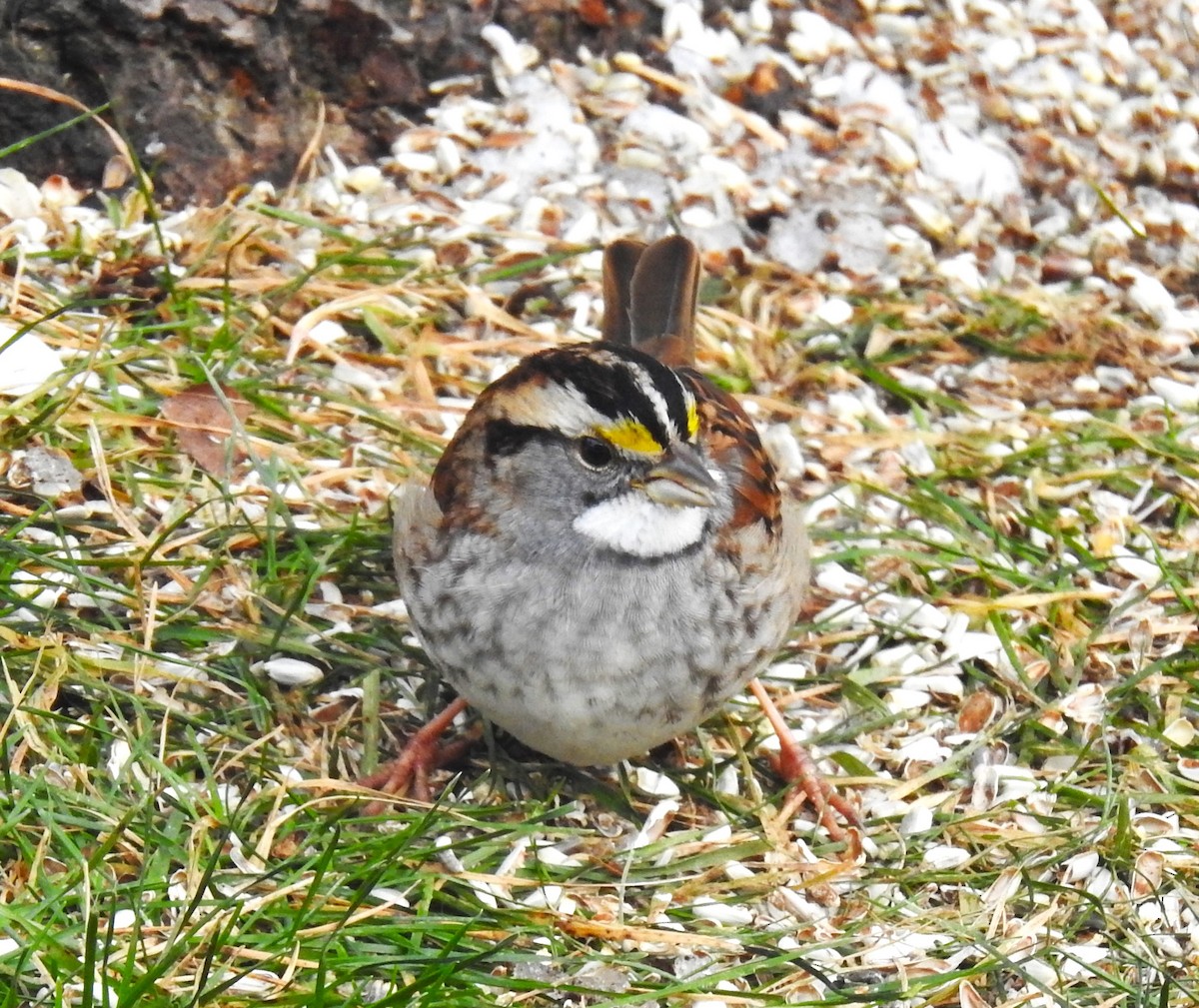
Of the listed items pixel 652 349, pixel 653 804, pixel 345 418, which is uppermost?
pixel 652 349

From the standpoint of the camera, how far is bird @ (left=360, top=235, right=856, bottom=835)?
3064 mm

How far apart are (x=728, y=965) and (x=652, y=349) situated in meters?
1.51

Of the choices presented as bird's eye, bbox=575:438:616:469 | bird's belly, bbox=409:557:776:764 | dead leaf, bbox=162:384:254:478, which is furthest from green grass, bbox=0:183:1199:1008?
bird's eye, bbox=575:438:616:469

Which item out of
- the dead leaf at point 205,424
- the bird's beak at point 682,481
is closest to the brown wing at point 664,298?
the dead leaf at point 205,424

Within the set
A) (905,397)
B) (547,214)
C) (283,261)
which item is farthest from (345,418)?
(905,397)

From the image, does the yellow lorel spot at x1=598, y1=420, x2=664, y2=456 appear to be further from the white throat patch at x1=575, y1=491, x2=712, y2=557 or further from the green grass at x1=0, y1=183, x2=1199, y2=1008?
the green grass at x1=0, y1=183, x2=1199, y2=1008

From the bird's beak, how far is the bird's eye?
77mm

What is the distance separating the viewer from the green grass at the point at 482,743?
2.91 m

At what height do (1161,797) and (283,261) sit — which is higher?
(283,261)

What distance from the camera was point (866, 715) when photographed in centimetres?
373

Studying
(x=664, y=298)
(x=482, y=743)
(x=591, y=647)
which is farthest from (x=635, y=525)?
(x=664, y=298)

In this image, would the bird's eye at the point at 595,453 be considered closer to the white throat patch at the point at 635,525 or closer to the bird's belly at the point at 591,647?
the white throat patch at the point at 635,525

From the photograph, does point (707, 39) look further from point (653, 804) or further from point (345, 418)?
point (653, 804)

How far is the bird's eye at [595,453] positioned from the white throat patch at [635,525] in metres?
0.07
